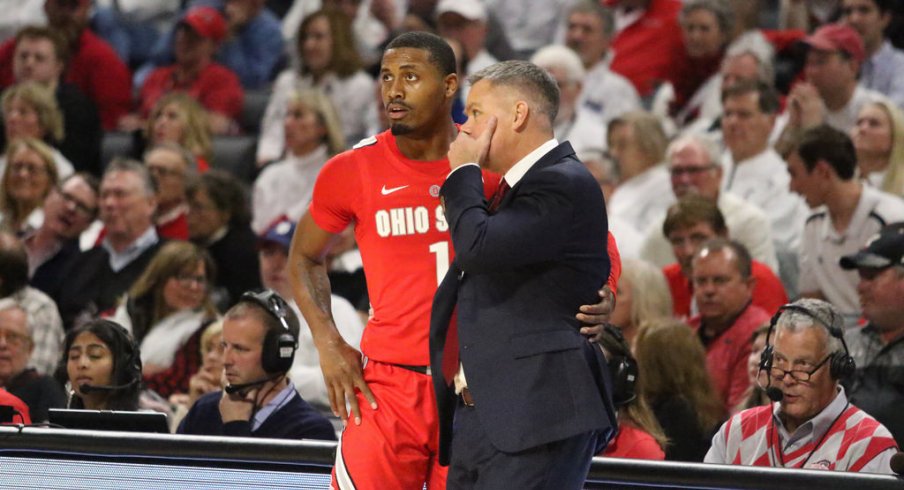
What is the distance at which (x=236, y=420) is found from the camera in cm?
507

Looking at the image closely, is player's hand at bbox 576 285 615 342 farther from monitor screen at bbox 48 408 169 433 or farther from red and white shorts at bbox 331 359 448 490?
monitor screen at bbox 48 408 169 433

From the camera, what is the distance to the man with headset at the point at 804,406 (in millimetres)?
4422

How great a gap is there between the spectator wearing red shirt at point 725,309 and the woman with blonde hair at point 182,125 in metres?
3.63

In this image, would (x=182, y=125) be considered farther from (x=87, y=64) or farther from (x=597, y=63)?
(x=597, y=63)

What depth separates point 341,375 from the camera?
377 cm

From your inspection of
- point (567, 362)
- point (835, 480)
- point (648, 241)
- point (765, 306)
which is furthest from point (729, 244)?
point (567, 362)

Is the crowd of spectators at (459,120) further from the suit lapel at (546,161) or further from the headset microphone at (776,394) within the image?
the suit lapel at (546,161)

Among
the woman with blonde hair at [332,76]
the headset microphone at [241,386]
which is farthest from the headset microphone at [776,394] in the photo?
the woman with blonde hair at [332,76]

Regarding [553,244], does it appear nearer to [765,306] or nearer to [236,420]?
[236,420]

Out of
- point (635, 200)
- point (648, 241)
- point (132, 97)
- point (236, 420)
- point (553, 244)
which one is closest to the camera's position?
point (553, 244)

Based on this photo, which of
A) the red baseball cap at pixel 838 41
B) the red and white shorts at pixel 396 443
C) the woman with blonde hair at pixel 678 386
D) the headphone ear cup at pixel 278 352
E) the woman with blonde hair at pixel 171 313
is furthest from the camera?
the red baseball cap at pixel 838 41

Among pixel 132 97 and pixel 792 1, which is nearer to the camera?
pixel 792 1

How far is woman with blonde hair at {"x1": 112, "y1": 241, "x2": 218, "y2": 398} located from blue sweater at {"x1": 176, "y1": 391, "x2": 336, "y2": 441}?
1.42 meters

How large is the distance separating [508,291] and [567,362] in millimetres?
201
